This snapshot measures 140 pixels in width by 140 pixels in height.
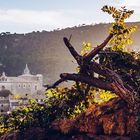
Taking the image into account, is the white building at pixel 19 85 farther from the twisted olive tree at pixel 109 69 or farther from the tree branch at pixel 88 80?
the tree branch at pixel 88 80

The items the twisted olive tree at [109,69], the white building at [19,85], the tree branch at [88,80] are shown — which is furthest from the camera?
the white building at [19,85]

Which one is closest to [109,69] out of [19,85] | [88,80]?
[88,80]

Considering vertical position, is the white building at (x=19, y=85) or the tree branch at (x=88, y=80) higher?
the white building at (x=19, y=85)

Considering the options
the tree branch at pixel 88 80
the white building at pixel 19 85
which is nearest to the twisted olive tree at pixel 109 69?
the tree branch at pixel 88 80

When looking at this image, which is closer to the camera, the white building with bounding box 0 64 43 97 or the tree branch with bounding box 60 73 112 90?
the tree branch with bounding box 60 73 112 90

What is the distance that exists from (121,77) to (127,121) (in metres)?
1.34

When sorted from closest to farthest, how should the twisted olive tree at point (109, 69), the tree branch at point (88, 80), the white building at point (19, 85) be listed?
the twisted olive tree at point (109, 69) < the tree branch at point (88, 80) < the white building at point (19, 85)

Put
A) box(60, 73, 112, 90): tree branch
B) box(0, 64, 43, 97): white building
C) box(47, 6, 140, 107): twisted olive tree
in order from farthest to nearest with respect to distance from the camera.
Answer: box(0, 64, 43, 97): white building
box(60, 73, 112, 90): tree branch
box(47, 6, 140, 107): twisted olive tree

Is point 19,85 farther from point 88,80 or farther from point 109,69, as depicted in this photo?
point 109,69

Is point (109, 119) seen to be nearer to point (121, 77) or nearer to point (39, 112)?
point (121, 77)

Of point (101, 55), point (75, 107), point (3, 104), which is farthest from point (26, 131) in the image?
point (3, 104)

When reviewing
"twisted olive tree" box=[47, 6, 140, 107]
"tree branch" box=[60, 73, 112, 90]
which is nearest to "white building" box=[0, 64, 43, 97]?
"twisted olive tree" box=[47, 6, 140, 107]

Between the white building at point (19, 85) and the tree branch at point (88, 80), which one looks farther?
the white building at point (19, 85)

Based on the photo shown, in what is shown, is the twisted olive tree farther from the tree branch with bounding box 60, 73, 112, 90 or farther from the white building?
the white building
